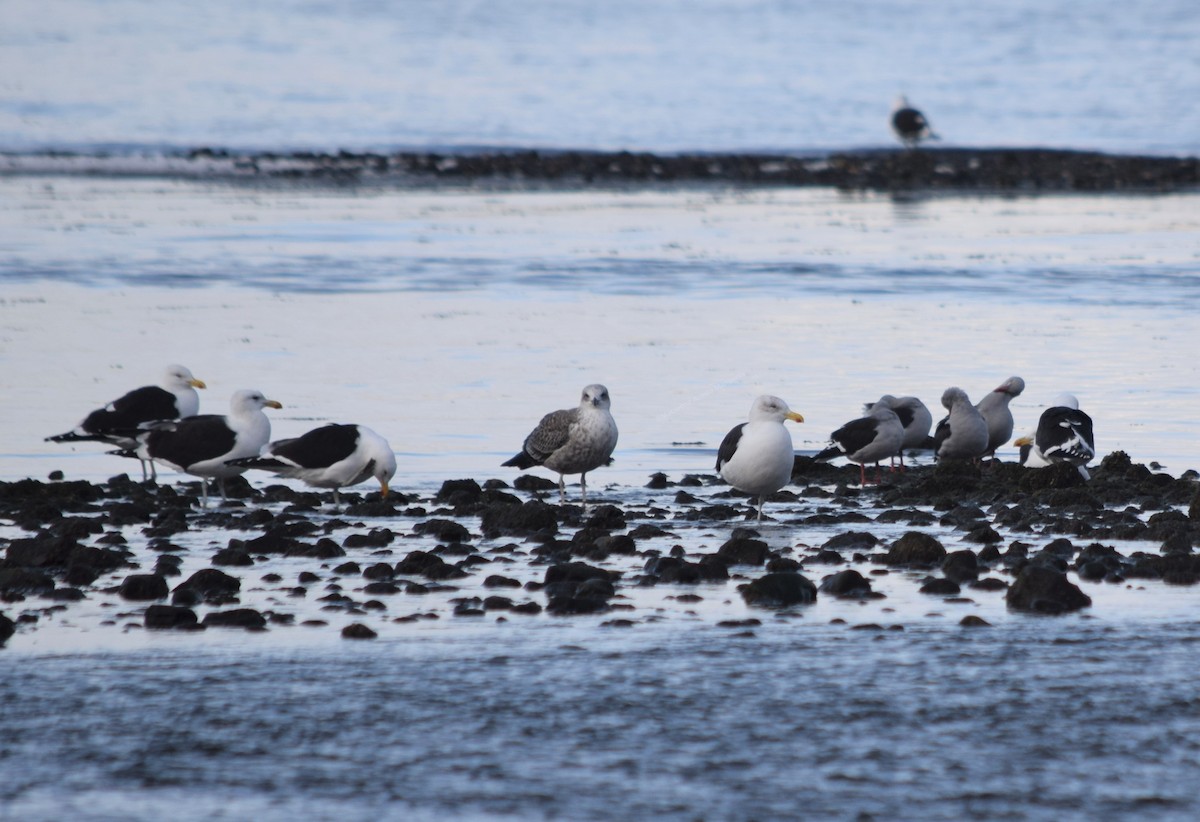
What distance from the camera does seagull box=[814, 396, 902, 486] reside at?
14.5 meters

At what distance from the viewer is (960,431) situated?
597 inches

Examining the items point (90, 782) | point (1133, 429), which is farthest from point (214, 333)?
point (90, 782)

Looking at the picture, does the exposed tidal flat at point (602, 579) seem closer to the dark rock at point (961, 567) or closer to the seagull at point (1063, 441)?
the dark rock at point (961, 567)

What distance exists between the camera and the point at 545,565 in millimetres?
10977

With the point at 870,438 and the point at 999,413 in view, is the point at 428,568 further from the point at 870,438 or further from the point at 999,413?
the point at 999,413

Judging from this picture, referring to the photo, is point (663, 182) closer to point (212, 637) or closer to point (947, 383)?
point (947, 383)

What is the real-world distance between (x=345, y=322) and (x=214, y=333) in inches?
73.5

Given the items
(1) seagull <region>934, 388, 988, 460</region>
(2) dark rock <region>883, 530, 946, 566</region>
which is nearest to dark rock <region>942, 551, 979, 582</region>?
(2) dark rock <region>883, 530, 946, 566</region>

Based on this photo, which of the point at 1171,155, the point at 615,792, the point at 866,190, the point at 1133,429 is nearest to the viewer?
the point at 615,792

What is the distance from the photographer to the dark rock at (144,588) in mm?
9906

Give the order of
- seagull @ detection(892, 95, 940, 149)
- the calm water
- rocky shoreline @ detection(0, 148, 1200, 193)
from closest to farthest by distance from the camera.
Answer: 1. the calm water
2. rocky shoreline @ detection(0, 148, 1200, 193)
3. seagull @ detection(892, 95, 940, 149)

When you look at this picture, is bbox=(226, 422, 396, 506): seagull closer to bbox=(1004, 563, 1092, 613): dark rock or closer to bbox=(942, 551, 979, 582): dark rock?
bbox=(942, 551, 979, 582): dark rock

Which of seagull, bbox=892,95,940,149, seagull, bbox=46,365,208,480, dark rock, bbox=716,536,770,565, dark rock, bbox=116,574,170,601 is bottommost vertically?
seagull, bbox=46,365,208,480

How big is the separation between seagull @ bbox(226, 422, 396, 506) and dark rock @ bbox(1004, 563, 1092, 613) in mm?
5552
